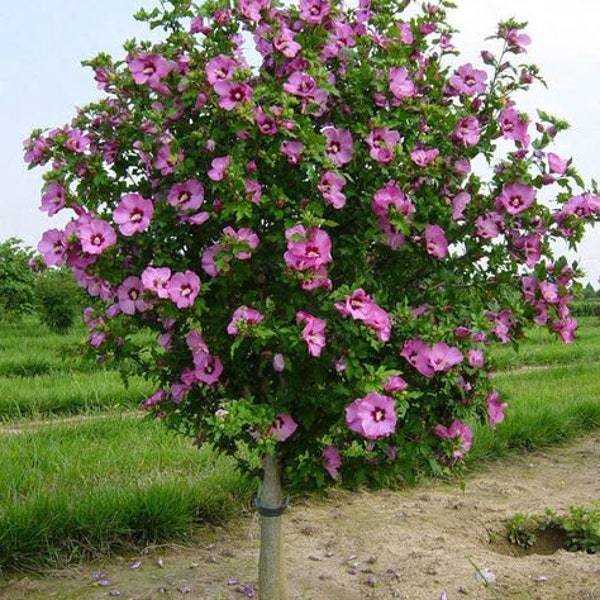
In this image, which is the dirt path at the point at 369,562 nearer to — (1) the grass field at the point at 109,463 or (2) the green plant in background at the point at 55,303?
(1) the grass field at the point at 109,463

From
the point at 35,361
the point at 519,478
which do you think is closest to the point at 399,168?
the point at 519,478

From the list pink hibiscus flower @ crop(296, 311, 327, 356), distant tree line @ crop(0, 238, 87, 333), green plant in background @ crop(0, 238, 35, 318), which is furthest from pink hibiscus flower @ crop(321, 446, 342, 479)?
green plant in background @ crop(0, 238, 35, 318)

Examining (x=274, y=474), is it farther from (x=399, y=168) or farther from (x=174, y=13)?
(x=174, y=13)

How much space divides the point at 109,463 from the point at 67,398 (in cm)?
316

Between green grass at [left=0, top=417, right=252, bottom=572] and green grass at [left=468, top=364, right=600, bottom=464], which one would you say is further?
green grass at [left=468, top=364, right=600, bottom=464]

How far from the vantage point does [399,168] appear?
111 inches

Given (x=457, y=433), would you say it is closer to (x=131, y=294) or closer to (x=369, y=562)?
(x=131, y=294)

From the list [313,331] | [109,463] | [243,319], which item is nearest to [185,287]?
[243,319]

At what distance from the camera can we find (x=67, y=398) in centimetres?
825

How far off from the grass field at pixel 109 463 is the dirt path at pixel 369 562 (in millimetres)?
149

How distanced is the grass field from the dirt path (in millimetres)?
149

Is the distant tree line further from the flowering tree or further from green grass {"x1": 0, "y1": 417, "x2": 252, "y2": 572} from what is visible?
the flowering tree

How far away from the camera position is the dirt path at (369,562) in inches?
152

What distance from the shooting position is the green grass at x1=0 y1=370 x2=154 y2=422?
8.07 metres
